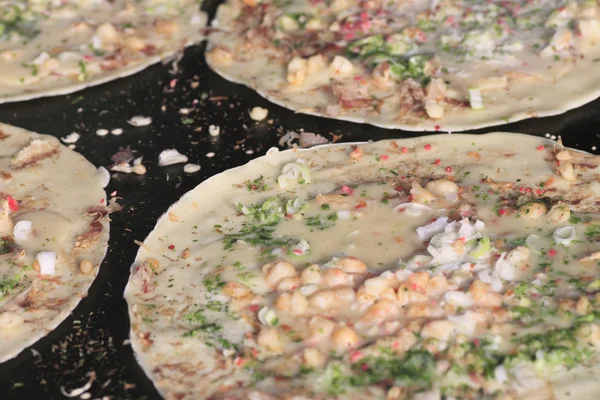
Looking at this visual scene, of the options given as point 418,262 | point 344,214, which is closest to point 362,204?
point 344,214

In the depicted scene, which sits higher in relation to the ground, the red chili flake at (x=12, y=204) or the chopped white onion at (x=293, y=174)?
the chopped white onion at (x=293, y=174)

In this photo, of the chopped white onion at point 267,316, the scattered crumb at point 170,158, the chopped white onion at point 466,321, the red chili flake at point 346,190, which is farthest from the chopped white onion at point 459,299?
the scattered crumb at point 170,158

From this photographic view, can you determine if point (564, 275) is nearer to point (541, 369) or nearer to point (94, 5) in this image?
point (541, 369)

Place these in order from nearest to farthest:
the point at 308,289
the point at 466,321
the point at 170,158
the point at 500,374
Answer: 1. the point at 500,374
2. the point at 466,321
3. the point at 308,289
4. the point at 170,158

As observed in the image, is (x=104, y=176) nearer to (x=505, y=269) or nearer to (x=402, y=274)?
(x=402, y=274)

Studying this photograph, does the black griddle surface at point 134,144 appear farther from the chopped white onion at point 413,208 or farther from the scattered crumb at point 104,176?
the chopped white onion at point 413,208

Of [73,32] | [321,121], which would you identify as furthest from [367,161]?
[73,32]

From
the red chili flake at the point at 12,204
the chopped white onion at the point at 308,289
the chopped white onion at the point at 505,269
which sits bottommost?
the red chili flake at the point at 12,204
